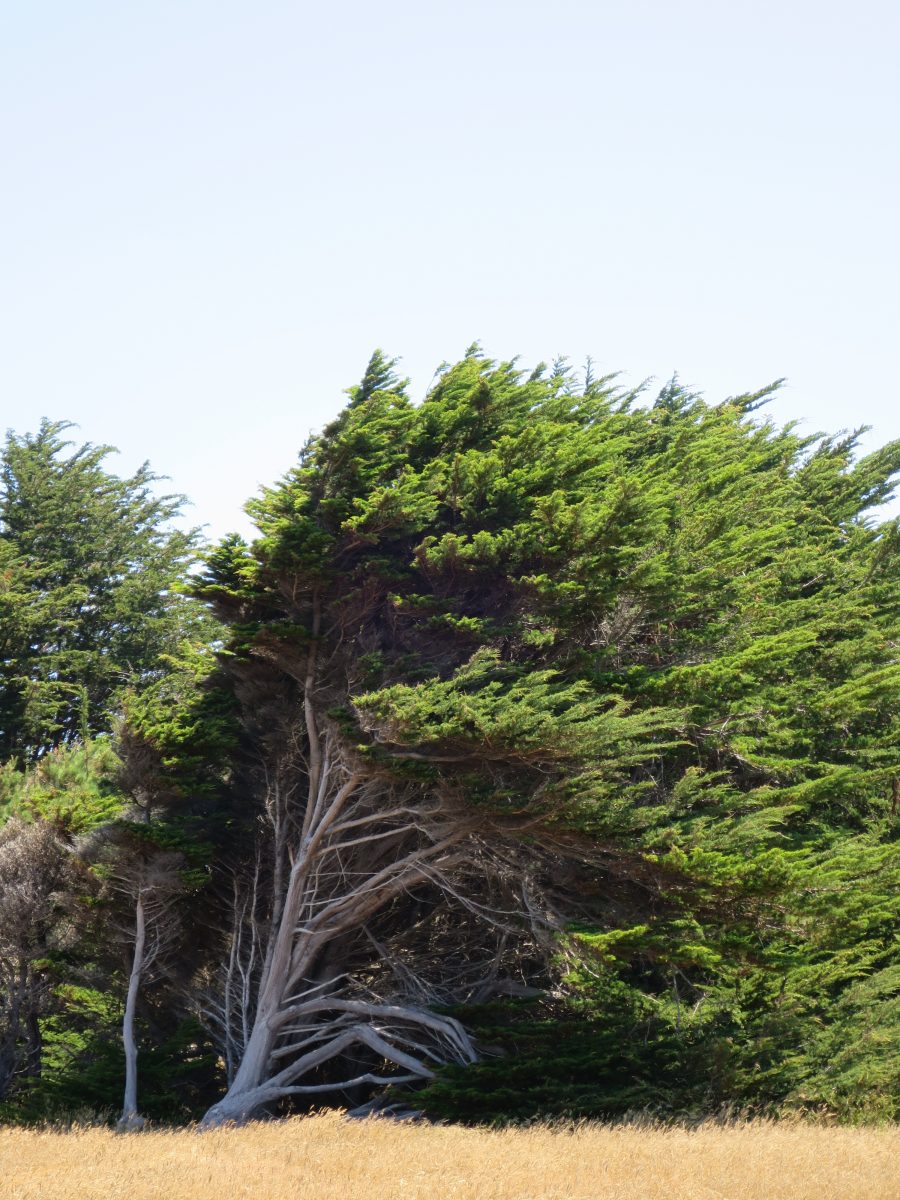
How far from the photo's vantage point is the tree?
29031 millimetres

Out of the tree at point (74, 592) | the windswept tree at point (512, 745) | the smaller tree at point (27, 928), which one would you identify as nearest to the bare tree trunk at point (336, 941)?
the windswept tree at point (512, 745)

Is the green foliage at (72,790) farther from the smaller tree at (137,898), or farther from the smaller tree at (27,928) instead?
the smaller tree at (137,898)

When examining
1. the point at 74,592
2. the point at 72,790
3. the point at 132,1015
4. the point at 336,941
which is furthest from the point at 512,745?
the point at 74,592

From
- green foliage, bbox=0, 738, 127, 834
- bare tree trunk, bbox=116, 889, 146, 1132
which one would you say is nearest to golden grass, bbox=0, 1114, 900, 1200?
bare tree trunk, bbox=116, 889, 146, 1132

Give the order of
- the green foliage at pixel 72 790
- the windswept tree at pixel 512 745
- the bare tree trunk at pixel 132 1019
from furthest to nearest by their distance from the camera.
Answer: the green foliage at pixel 72 790, the bare tree trunk at pixel 132 1019, the windswept tree at pixel 512 745

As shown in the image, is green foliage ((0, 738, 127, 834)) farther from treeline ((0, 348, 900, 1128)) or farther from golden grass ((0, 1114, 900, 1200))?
golden grass ((0, 1114, 900, 1200))

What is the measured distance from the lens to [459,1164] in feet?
33.6

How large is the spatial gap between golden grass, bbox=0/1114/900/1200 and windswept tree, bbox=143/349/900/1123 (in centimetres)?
226

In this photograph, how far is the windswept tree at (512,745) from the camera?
13781mm

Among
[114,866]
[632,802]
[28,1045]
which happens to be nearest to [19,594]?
[28,1045]

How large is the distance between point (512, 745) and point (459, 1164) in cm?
485

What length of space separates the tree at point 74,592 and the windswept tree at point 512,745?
12804 millimetres

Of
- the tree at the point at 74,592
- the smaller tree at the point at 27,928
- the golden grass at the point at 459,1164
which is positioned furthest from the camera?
the tree at the point at 74,592

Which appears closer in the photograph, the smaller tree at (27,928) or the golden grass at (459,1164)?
the golden grass at (459,1164)
